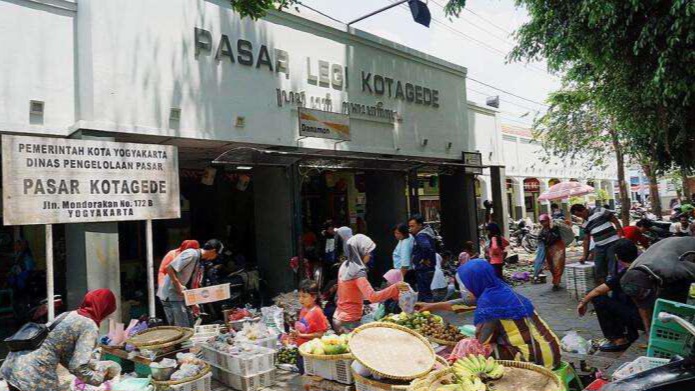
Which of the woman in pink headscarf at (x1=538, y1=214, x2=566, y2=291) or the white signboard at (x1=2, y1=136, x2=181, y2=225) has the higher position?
the white signboard at (x1=2, y1=136, x2=181, y2=225)

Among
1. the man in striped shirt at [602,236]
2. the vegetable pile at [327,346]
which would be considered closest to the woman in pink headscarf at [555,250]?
the man in striped shirt at [602,236]

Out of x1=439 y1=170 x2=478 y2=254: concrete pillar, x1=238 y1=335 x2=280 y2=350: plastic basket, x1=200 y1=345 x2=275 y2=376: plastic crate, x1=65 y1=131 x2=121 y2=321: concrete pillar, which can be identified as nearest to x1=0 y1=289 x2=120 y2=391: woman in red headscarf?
x1=200 y1=345 x2=275 y2=376: plastic crate

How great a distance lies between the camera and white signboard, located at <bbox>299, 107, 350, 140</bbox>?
10430 mm

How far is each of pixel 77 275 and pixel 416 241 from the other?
5.24m

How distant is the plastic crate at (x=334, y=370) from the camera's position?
16.4 ft

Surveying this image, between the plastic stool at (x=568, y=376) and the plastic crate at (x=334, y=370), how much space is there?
187 cm

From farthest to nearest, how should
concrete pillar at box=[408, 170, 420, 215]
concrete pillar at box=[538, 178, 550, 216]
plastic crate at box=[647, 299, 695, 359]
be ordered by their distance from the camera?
concrete pillar at box=[538, 178, 550, 216], concrete pillar at box=[408, 170, 420, 215], plastic crate at box=[647, 299, 695, 359]

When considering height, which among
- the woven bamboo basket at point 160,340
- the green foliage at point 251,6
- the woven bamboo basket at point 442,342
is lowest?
the woven bamboo basket at point 160,340

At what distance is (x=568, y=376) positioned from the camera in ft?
14.3

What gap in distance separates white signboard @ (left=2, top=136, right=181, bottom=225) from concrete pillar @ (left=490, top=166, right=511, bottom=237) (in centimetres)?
1171

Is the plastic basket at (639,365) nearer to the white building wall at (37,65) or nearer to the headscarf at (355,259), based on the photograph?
the headscarf at (355,259)

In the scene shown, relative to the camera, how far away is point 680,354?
433cm

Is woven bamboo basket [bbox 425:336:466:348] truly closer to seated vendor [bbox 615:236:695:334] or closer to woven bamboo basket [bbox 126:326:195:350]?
seated vendor [bbox 615:236:695:334]

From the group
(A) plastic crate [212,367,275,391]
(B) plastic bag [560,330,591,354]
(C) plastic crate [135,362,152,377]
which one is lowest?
(A) plastic crate [212,367,275,391]
